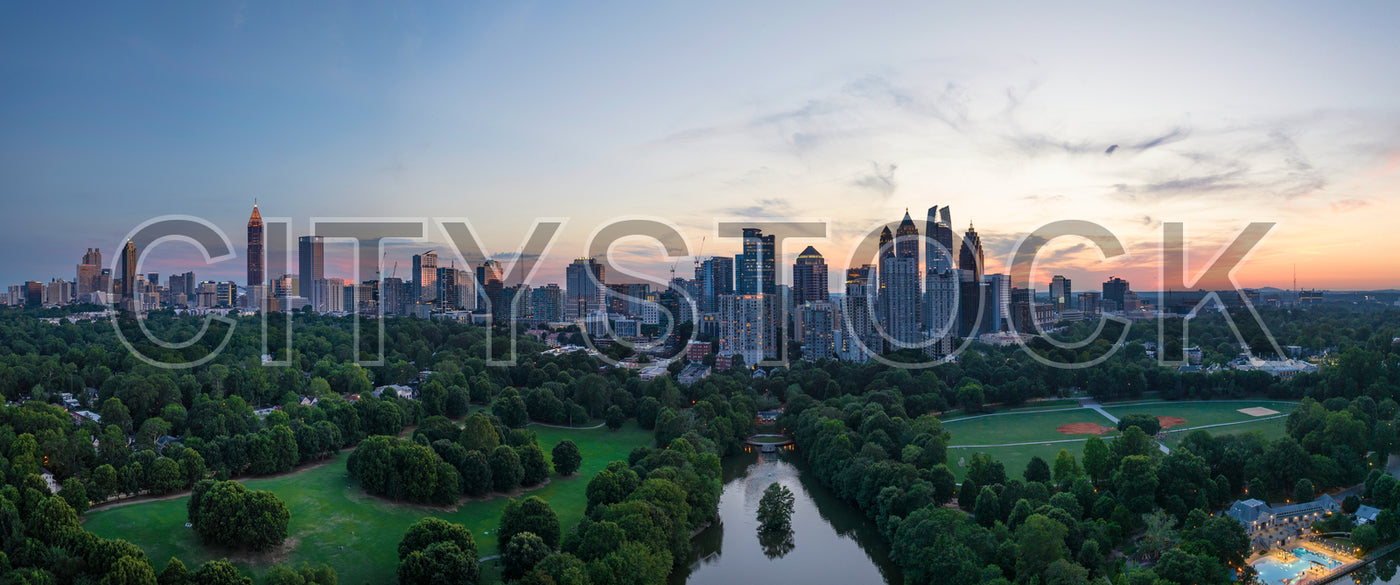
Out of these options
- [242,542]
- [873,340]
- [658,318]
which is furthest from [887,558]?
[658,318]

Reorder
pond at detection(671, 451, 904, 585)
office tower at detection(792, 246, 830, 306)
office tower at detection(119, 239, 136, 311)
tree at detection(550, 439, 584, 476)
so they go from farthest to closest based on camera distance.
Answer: office tower at detection(792, 246, 830, 306)
office tower at detection(119, 239, 136, 311)
tree at detection(550, 439, 584, 476)
pond at detection(671, 451, 904, 585)

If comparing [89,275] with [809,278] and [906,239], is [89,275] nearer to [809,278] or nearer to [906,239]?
[809,278]

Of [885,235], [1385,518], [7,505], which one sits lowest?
[1385,518]

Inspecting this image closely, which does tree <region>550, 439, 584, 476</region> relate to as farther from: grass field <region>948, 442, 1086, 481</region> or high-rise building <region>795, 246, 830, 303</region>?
high-rise building <region>795, 246, 830, 303</region>

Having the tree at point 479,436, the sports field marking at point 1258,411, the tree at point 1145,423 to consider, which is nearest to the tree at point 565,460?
the tree at point 479,436

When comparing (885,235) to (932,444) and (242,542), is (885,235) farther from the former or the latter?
(242,542)

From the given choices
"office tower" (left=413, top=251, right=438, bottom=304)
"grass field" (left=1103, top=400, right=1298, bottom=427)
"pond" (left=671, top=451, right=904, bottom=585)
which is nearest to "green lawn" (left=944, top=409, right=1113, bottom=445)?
"grass field" (left=1103, top=400, right=1298, bottom=427)

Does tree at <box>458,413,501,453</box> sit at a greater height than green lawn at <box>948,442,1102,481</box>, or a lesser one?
greater
